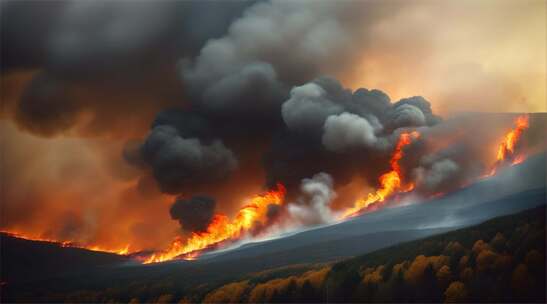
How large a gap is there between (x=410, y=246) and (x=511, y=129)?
1377cm

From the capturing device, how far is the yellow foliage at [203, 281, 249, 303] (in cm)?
3722

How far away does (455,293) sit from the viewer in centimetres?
3098

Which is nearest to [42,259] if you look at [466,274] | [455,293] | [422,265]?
[422,265]

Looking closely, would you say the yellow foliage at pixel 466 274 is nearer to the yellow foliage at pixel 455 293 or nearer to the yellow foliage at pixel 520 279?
the yellow foliage at pixel 455 293

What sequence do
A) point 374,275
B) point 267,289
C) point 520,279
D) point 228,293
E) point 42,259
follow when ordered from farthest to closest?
1. point 42,259
2. point 228,293
3. point 267,289
4. point 374,275
5. point 520,279

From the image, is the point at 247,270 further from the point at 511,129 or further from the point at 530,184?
the point at 511,129

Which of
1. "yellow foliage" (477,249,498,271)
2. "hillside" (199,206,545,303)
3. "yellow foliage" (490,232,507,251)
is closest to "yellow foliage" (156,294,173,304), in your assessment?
"hillside" (199,206,545,303)

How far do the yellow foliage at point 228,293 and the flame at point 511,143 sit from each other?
65.1 ft

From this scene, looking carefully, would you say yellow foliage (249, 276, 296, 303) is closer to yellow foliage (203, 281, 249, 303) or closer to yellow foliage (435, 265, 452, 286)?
yellow foliage (203, 281, 249, 303)

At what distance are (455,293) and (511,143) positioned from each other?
48.0ft

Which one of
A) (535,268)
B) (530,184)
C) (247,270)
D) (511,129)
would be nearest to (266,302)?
(247,270)

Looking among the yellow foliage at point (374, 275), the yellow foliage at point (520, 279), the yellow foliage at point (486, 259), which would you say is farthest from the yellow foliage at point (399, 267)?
the yellow foliage at point (520, 279)

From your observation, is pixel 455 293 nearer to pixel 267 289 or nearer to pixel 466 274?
pixel 466 274

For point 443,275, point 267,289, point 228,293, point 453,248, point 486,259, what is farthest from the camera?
point 228,293
